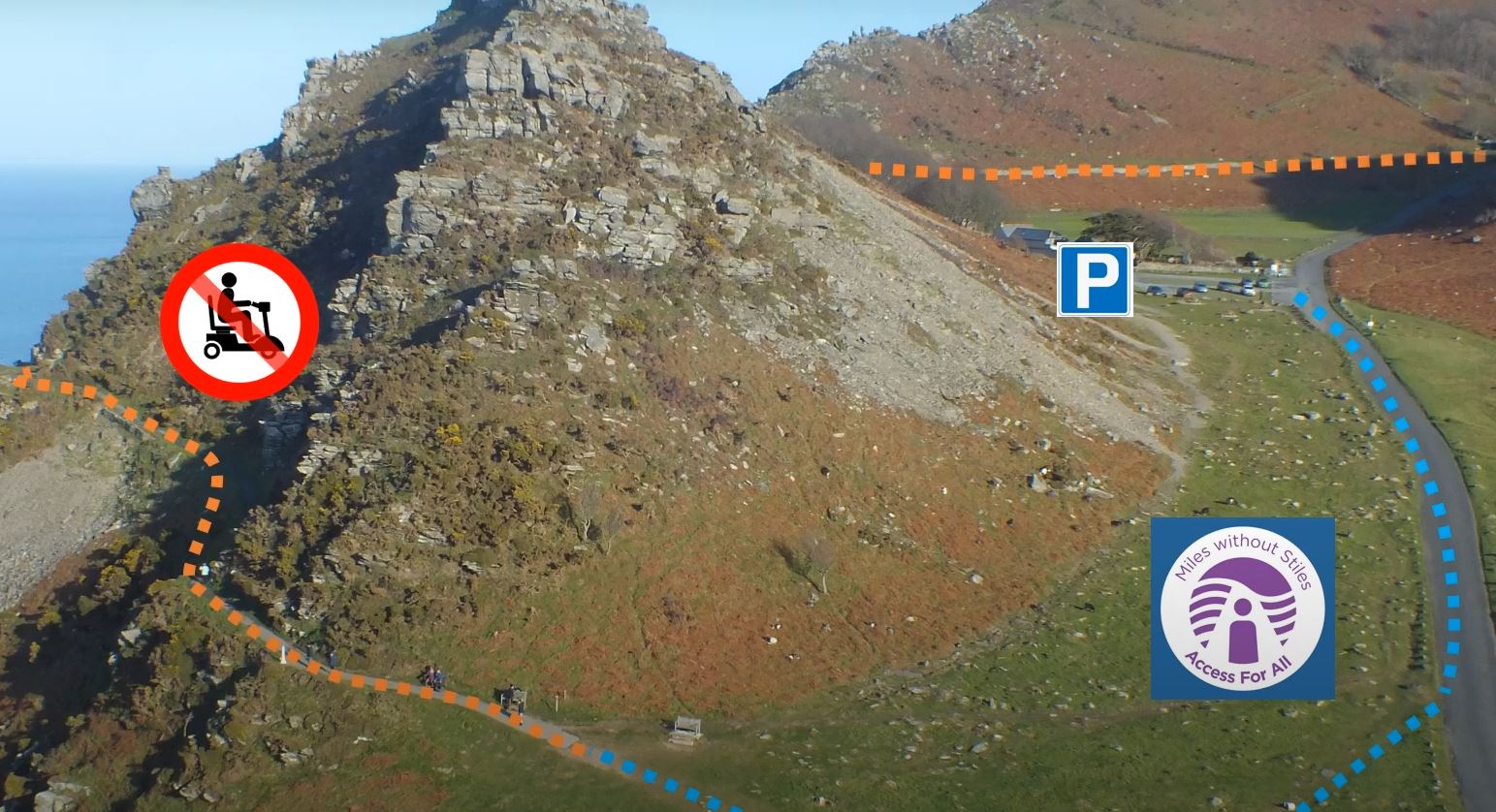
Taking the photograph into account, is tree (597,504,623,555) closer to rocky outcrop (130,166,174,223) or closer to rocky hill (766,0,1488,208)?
rocky outcrop (130,166,174,223)

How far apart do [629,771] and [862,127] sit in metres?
99.2

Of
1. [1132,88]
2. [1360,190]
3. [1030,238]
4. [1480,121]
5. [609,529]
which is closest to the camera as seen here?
[609,529]

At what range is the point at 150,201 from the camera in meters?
68.1

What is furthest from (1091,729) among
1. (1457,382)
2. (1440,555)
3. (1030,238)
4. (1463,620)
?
(1030,238)

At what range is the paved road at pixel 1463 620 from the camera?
28.5 meters

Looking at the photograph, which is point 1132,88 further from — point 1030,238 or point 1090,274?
point 1090,274

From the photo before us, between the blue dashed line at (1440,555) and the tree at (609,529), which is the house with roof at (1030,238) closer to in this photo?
the blue dashed line at (1440,555)

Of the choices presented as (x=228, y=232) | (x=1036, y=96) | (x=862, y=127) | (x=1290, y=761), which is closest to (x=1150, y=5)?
(x=1036, y=96)

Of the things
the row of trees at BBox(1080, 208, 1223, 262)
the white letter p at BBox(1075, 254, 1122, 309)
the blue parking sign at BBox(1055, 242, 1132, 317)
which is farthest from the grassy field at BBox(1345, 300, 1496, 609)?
the white letter p at BBox(1075, 254, 1122, 309)

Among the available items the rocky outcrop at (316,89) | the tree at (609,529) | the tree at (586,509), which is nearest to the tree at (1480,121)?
the rocky outcrop at (316,89)

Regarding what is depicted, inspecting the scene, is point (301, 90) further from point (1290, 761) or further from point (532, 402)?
point (1290, 761)

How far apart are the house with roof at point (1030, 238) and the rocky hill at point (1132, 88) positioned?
29178 millimetres

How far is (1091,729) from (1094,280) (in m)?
12.3

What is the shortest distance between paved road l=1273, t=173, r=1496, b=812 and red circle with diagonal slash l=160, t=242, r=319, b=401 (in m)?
35.1
